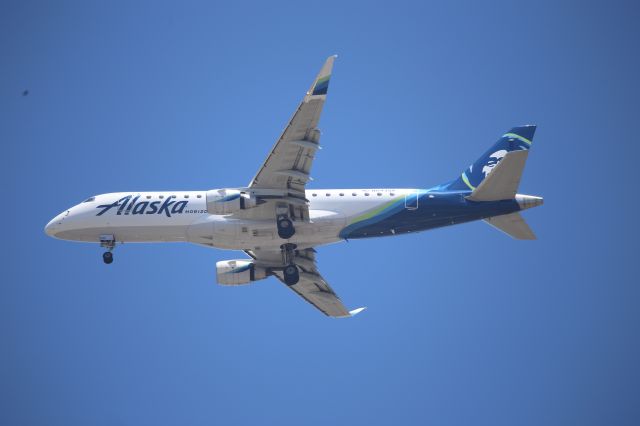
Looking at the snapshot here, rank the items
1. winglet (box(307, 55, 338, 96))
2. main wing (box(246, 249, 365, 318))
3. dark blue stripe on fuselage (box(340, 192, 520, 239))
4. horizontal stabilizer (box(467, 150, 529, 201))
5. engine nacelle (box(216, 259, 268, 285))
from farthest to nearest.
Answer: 1. main wing (box(246, 249, 365, 318))
2. engine nacelle (box(216, 259, 268, 285))
3. dark blue stripe on fuselage (box(340, 192, 520, 239))
4. horizontal stabilizer (box(467, 150, 529, 201))
5. winglet (box(307, 55, 338, 96))

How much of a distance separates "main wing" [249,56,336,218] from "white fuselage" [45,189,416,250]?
1.46m

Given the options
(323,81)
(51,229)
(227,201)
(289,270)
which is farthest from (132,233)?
(323,81)

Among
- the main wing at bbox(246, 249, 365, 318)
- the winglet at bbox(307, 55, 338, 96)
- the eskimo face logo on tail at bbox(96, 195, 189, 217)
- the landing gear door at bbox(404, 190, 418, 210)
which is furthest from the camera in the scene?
the main wing at bbox(246, 249, 365, 318)

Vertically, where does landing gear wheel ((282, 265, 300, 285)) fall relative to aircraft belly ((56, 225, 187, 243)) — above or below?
below

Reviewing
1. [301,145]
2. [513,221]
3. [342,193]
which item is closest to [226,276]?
[342,193]

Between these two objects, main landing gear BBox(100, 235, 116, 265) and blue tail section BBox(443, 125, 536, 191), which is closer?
blue tail section BBox(443, 125, 536, 191)

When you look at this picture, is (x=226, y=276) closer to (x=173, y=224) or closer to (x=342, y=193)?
(x=173, y=224)

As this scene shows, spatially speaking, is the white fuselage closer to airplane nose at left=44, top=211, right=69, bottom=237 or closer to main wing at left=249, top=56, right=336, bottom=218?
airplane nose at left=44, top=211, right=69, bottom=237

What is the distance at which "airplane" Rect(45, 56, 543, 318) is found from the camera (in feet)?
161

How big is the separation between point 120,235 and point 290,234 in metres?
9.86

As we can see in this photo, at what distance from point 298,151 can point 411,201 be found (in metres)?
7.28

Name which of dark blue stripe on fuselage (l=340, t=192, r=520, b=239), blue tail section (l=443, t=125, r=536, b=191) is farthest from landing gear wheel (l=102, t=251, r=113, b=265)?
blue tail section (l=443, t=125, r=536, b=191)

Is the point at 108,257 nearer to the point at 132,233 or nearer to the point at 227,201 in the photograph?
the point at 132,233

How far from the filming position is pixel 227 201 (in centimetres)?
4897
